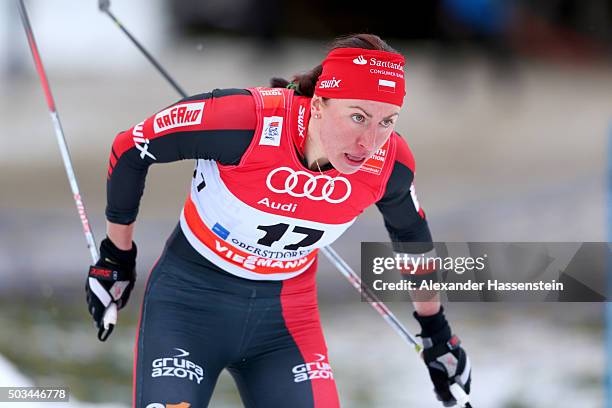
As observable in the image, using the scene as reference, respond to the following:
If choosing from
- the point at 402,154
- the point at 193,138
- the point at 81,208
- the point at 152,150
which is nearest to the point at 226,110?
the point at 193,138

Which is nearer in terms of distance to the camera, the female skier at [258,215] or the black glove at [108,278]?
the female skier at [258,215]

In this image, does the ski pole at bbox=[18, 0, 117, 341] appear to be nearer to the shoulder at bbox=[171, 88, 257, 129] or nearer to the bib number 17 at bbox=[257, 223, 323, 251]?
the bib number 17 at bbox=[257, 223, 323, 251]

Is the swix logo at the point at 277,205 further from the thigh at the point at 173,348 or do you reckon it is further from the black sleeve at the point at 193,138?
the thigh at the point at 173,348

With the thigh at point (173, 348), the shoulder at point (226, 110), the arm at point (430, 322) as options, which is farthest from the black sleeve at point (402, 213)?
the thigh at point (173, 348)

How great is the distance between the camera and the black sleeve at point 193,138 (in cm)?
175

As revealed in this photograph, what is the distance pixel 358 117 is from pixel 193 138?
346 millimetres

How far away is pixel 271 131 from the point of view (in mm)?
1767

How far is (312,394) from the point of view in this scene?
1872 millimetres

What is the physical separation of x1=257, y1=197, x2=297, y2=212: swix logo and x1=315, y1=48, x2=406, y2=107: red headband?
25 cm

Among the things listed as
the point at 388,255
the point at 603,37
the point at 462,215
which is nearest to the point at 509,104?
the point at 603,37

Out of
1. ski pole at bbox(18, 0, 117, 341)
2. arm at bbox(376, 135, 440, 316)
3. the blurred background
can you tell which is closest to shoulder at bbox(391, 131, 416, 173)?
arm at bbox(376, 135, 440, 316)

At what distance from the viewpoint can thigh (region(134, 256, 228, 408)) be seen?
5.77ft

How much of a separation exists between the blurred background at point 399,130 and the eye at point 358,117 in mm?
1357
